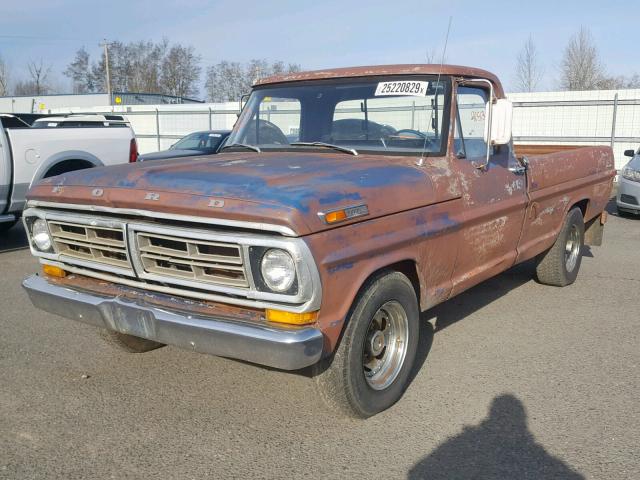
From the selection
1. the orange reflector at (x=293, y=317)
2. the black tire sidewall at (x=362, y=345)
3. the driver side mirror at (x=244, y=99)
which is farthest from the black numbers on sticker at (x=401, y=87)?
the orange reflector at (x=293, y=317)

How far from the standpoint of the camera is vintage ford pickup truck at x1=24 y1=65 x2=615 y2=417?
2936 mm

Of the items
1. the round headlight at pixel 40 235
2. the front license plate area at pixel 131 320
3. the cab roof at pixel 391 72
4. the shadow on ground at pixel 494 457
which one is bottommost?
the shadow on ground at pixel 494 457

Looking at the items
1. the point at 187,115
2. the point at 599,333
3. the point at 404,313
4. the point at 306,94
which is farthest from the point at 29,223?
the point at 187,115

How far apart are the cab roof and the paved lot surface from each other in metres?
2.02

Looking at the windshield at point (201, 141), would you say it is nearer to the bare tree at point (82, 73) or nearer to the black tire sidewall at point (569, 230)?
the black tire sidewall at point (569, 230)

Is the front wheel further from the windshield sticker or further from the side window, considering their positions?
the windshield sticker

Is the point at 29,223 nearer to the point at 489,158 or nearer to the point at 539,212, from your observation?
the point at 489,158

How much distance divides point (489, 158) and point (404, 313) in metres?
1.54

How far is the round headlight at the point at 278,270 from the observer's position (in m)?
2.89

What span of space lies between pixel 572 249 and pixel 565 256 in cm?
18

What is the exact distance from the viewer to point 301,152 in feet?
14.1

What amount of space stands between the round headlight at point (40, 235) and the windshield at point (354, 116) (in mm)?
1546

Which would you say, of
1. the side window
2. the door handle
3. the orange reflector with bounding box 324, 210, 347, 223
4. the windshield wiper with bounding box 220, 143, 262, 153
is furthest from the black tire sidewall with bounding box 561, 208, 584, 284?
the orange reflector with bounding box 324, 210, 347, 223

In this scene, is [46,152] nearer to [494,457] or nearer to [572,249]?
[572,249]
